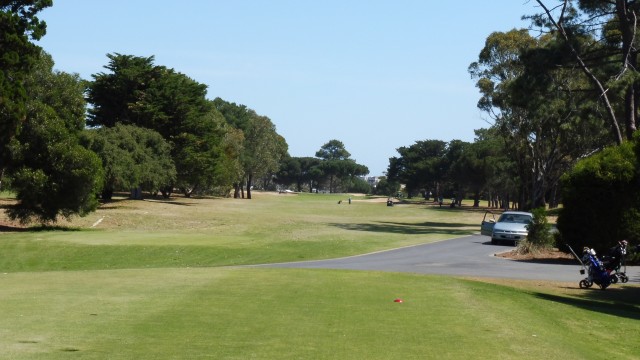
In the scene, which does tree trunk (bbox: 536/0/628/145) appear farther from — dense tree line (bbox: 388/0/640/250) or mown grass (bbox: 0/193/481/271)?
mown grass (bbox: 0/193/481/271)

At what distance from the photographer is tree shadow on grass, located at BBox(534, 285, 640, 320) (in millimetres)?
17422

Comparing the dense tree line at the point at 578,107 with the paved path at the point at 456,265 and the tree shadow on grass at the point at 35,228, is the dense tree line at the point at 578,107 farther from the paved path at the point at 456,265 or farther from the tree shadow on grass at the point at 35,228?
the tree shadow on grass at the point at 35,228

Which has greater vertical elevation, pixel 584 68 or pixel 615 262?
pixel 584 68

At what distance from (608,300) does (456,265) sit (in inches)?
392

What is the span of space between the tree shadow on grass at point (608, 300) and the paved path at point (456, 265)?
9.66ft

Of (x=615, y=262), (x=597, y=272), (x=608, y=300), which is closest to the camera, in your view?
(x=608, y=300)

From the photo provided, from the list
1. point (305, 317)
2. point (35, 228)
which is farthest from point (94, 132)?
point (305, 317)

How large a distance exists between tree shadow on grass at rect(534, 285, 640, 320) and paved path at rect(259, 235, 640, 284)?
116 inches

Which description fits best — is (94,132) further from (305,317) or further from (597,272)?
(305,317)

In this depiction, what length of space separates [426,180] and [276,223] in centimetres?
10433

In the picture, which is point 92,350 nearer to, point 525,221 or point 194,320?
point 194,320

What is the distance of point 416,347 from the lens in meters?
10.7

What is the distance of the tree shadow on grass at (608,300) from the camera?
17.4 metres

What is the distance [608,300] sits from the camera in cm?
1972
